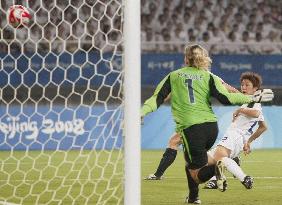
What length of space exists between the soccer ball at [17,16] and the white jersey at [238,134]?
8.79 ft

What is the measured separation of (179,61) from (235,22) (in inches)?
138

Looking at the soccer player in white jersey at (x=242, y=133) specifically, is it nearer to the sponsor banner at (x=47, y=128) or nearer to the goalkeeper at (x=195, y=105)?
the goalkeeper at (x=195, y=105)

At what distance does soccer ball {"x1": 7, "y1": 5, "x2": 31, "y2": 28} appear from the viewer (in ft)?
23.5

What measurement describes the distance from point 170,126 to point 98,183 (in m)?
Answer: 5.31

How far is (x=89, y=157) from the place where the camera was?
42.7 ft

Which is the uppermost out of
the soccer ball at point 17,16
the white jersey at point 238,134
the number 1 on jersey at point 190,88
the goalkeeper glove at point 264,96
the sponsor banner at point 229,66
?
the sponsor banner at point 229,66

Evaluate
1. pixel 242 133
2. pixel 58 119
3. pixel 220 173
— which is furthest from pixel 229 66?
pixel 220 173

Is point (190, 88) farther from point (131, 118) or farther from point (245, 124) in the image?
point (245, 124)

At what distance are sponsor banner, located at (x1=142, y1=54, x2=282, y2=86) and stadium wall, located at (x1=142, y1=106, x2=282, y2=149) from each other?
0.91 m

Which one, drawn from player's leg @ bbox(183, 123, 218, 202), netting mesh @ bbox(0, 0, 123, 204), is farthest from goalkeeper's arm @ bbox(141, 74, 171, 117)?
netting mesh @ bbox(0, 0, 123, 204)

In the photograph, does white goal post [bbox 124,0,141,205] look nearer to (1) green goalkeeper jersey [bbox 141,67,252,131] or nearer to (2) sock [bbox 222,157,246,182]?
(1) green goalkeeper jersey [bbox 141,67,252,131]

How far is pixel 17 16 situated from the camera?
723 centimetres

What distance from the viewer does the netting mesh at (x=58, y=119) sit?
29.8 feet

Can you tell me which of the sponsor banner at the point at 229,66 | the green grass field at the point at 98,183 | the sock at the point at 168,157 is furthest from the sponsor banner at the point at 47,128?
the sock at the point at 168,157
